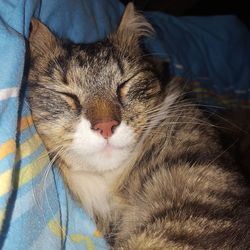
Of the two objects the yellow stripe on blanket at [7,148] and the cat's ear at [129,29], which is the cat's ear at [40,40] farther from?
the yellow stripe on blanket at [7,148]

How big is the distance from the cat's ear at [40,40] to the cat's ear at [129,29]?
204 mm

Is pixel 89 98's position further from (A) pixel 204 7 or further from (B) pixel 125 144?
(A) pixel 204 7

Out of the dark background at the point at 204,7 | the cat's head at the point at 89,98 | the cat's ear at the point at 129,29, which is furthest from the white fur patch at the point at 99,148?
the dark background at the point at 204,7

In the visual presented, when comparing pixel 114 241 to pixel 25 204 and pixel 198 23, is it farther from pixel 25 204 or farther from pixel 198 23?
pixel 198 23

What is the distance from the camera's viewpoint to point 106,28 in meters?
1.48

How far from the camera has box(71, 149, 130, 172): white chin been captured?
3.17 feet

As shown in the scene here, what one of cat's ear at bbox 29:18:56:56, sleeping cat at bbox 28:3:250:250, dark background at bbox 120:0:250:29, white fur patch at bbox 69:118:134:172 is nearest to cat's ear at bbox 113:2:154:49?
sleeping cat at bbox 28:3:250:250

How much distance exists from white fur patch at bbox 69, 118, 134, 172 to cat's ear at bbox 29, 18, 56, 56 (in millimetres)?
276

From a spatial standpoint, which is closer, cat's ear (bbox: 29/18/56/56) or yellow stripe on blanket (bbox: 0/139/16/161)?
yellow stripe on blanket (bbox: 0/139/16/161)

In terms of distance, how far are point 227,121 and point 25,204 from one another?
891 mm

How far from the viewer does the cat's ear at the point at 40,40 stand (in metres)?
1.09

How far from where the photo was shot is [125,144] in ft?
3.14

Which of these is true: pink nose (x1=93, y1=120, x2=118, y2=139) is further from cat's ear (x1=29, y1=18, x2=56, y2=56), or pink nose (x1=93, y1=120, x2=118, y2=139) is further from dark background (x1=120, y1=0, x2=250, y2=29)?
dark background (x1=120, y1=0, x2=250, y2=29)

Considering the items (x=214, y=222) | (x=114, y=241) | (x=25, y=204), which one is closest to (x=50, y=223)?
(x=25, y=204)
